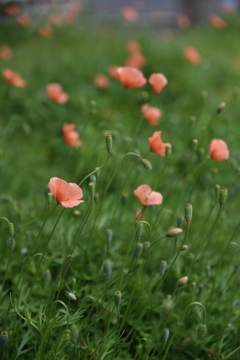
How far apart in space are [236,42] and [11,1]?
3.58 m

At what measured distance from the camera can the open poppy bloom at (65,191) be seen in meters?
1.79

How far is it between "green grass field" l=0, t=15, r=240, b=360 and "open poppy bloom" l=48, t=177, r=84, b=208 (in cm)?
5

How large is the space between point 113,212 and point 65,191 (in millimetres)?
891

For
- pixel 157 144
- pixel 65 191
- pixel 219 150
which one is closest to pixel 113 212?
pixel 157 144

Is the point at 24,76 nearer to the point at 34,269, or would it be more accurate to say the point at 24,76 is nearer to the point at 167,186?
the point at 167,186

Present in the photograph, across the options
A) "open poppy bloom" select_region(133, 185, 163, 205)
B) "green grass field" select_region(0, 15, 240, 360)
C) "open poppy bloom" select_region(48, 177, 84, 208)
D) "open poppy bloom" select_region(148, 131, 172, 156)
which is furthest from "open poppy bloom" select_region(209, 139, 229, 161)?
"open poppy bloom" select_region(48, 177, 84, 208)

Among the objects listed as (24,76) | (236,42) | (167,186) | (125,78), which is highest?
(125,78)

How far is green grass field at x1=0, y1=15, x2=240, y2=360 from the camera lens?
80.3 inches

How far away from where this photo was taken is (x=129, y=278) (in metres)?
2.38

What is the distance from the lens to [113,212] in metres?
2.67

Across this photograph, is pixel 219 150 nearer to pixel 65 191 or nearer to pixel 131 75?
pixel 131 75

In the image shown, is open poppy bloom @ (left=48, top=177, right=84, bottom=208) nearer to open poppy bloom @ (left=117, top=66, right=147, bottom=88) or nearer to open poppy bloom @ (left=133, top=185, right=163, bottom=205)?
open poppy bloom @ (left=133, top=185, right=163, bottom=205)

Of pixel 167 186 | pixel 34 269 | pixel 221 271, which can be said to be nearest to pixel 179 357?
pixel 221 271

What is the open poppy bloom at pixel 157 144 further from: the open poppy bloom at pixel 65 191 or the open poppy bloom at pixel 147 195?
the open poppy bloom at pixel 65 191
